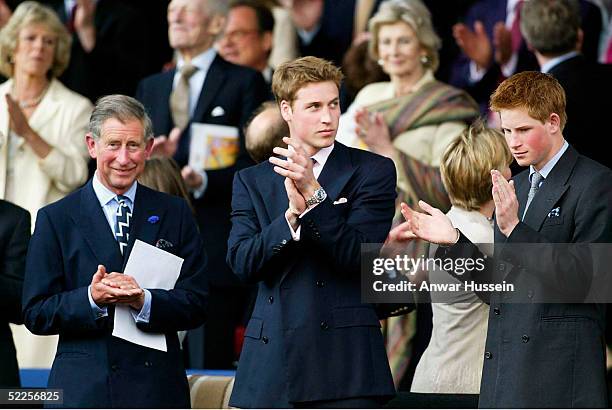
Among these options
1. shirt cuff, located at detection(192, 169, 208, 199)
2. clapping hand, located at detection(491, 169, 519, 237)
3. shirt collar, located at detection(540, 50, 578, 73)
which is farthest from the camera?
shirt cuff, located at detection(192, 169, 208, 199)

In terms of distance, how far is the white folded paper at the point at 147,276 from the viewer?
5.43m

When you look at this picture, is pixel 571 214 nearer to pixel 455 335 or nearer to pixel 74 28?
pixel 455 335

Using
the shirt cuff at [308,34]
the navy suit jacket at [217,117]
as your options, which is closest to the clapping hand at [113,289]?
the navy suit jacket at [217,117]

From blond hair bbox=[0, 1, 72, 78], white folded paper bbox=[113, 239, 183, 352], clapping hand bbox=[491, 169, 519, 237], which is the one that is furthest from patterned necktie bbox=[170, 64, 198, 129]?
clapping hand bbox=[491, 169, 519, 237]

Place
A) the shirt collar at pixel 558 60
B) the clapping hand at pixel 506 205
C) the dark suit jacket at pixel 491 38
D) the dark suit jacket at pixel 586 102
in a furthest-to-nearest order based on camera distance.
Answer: the dark suit jacket at pixel 491 38 → the shirt collar at pixel 558 60 → the dark suit jacket at pixel 586 102 → the clapping hand at pixel 506 205

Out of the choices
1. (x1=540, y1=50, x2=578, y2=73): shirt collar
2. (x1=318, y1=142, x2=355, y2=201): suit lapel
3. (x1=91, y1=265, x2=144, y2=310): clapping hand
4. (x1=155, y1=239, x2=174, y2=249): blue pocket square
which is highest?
(x1=540, y1=50, x2=578, y2=73): shirt collar

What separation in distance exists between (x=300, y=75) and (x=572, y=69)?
7.87 feet

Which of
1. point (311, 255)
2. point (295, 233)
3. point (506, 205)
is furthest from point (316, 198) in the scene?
point (506, 205)

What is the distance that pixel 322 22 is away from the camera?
961cm

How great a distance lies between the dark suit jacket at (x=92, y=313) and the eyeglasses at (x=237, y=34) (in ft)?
11.1

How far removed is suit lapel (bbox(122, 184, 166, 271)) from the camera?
5.56 meters

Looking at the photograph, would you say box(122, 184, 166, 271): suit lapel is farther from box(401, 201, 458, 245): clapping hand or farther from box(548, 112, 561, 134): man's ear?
box(548, 112, 561, 134): man's ear

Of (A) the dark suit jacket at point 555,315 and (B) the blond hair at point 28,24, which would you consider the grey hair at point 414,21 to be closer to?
(B) the blond hair at point 28,24

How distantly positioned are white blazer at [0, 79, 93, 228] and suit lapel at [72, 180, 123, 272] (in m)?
2.47
